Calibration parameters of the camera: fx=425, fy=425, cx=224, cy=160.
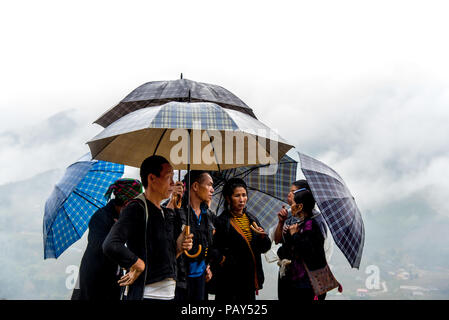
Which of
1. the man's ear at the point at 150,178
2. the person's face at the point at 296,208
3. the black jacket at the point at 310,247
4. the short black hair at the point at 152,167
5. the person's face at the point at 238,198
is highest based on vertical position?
the short black hair at the point at 152,167

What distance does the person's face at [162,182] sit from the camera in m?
3.56

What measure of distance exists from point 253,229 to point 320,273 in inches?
36.3

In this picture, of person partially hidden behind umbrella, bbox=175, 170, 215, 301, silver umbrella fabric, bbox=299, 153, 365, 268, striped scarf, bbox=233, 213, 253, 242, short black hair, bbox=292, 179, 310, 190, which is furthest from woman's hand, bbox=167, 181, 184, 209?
short black hair, bbox=292, 179, 310, 190

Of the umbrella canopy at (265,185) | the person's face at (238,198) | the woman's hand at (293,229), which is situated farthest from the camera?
the umbrella canopy at (265,185)

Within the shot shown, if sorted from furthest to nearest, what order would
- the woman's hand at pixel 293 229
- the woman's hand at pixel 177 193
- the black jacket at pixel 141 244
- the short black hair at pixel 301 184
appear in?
the short black hair at pixel 301 184
the woman's hand at pixel 293 229
the woman's hand at pixel 177 193
the black jacket at pixel 141 244

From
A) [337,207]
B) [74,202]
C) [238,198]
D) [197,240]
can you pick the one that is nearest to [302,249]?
[337,207]

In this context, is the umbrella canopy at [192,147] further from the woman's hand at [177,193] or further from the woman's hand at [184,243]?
the woman's hand at [184,243]

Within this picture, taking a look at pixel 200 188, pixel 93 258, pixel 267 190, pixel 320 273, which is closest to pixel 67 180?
pixel 93 258

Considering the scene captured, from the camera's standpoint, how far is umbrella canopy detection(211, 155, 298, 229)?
6035 mm

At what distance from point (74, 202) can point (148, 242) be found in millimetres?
2467

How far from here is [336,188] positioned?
16.4 ft

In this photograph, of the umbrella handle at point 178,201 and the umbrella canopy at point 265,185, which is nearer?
the umbrella handle at point 178,201

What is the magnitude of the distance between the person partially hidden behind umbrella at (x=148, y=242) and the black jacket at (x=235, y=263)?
59.0 inches

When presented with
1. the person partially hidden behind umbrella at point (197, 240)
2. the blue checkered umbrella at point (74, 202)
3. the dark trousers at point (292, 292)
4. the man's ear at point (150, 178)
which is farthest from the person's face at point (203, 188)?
the blue checkered umbrella at point (74, 202)
